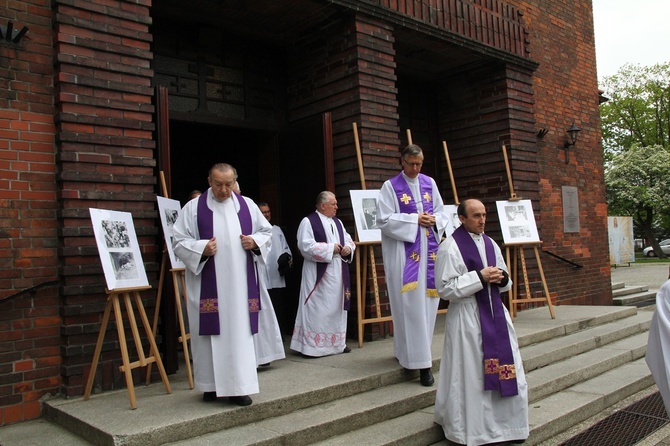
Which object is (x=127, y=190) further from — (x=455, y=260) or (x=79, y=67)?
(x=455, y=260)

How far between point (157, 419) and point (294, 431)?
0.94m

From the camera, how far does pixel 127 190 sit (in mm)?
5215

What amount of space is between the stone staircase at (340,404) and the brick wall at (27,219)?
31cm

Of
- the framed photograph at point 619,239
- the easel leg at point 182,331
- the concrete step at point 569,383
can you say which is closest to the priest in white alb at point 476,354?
the concrete step at point 569,383

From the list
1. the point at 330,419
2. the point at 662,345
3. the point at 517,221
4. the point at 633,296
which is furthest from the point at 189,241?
the point at 633,296

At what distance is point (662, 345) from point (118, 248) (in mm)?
3988

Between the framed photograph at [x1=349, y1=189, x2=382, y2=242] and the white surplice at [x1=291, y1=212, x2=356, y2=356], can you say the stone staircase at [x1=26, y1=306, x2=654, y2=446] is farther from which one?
the framed photograph at [x1=349, y1=189, x2=382, y2=242]

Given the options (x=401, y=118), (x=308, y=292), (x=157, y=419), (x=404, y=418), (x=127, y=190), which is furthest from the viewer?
(x=401, y=118)

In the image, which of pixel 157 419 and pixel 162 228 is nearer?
pixel 157 419

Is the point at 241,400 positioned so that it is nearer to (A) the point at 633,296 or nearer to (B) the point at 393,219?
(B) the point at 393,219

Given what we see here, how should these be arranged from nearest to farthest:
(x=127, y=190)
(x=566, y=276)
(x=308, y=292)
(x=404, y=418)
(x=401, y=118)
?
1. (x=404, y=418)
2. (x=127, y=190)
3. (x=308, y=292)
4. (x=401, y=118)
5. (x=566, y=276)

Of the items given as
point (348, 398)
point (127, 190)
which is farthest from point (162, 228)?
point (348, 398)

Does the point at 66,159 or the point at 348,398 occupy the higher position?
the point at 66,159

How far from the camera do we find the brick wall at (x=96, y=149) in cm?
486
